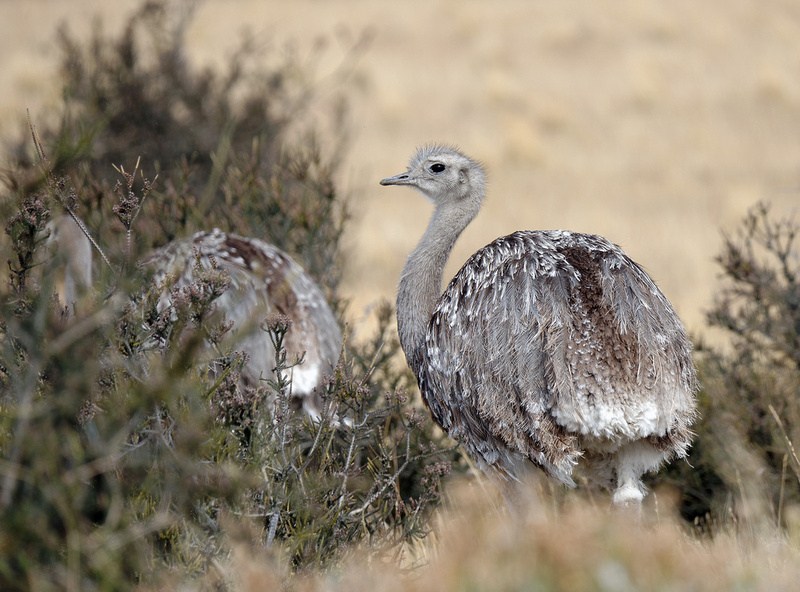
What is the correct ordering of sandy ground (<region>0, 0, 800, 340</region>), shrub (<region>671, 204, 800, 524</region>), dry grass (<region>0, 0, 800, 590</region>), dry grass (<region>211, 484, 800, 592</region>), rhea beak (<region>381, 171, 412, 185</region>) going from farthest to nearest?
sandy ground (<region>0, 0, 800, 340</region>) → rhea beak (<region>381, 171, 412, 185</region>) → shrub (<region>671, 204, 800, 524</region>) → dry grass (<region>0, 0, 800, 590</region>) → dry grass (<region>211, 484, 800, 592</region>)

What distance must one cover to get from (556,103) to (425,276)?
1743 centimetres

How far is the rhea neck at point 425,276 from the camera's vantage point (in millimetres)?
4695

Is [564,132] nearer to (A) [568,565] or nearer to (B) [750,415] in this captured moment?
(B) [750,415]

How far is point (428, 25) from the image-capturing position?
2725cm

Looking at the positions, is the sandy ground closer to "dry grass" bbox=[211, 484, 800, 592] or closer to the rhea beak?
the rhea beak

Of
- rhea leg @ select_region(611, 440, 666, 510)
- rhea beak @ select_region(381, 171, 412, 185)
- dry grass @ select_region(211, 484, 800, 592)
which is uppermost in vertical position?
rhea beak @ select_region(381, 171, 412, 185)

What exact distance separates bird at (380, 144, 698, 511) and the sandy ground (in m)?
3.48

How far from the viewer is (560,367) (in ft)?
11.7

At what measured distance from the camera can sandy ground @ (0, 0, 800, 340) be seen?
43.6ft

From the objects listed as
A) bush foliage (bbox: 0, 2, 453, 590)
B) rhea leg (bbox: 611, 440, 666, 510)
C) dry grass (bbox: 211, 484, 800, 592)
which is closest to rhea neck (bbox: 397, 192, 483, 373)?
bush foliage (bbox: 0, 2, 453, 590)

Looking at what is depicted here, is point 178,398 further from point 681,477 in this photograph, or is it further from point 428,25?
point 428,25

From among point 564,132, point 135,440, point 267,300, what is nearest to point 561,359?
point 135,440

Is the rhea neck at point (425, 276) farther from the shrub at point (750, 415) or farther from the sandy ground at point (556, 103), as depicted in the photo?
the sandy ground at point (556, 103)

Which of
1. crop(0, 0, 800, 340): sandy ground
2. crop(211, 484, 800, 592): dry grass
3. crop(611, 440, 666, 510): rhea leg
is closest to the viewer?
crop(211, 484, 800, 592): dry grass
